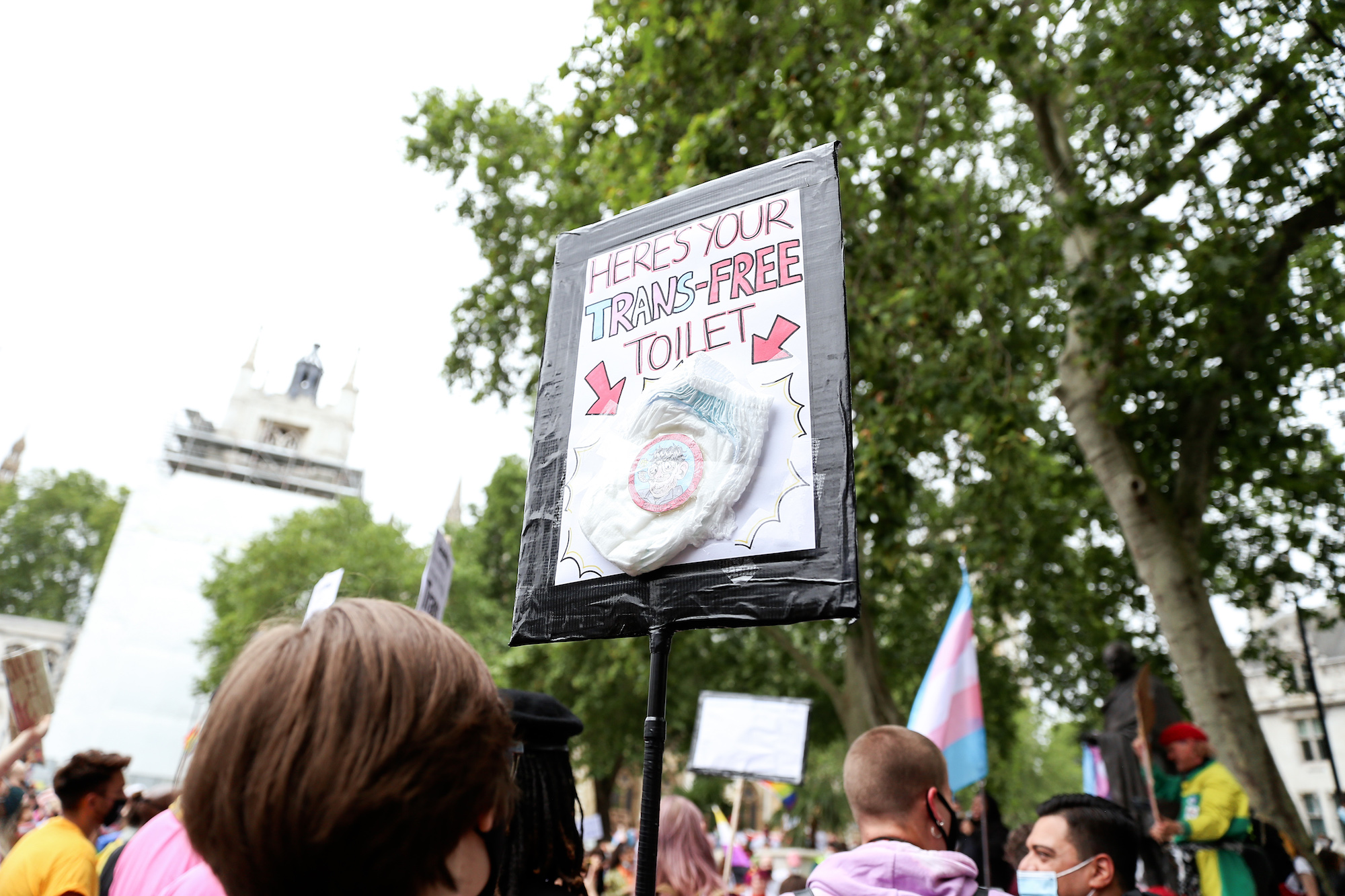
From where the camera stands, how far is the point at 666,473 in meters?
2.16

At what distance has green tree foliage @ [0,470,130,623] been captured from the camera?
179 feet

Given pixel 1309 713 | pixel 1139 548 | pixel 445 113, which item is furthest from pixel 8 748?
pixel 1309 713

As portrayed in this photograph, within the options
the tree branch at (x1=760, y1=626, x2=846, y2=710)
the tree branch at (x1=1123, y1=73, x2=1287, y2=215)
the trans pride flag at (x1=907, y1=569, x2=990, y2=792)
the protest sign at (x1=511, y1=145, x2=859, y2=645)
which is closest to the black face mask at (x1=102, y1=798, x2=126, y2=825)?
the protest sign at (x1=511, y1=145, x2=859, y2=645)

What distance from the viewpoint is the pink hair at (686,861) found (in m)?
3.98

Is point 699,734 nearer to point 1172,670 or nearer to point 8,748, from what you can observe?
point 8,748

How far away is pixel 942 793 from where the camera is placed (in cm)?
276

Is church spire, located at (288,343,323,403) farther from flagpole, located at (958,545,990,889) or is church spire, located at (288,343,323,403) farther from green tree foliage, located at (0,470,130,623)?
flagpole, located at (958,545,990,889)

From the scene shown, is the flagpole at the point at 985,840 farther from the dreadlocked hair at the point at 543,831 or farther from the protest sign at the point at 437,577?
the protest sign at the point at 437,577

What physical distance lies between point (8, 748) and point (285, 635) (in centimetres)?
428

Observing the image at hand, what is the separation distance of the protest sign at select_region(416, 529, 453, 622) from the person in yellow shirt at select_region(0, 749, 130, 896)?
1522 mm

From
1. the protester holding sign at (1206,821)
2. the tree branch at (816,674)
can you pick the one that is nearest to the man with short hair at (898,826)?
the protester holding sign at (1206,821)

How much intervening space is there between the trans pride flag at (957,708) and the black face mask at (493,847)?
13.3ft

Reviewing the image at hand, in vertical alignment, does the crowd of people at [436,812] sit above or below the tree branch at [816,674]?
below

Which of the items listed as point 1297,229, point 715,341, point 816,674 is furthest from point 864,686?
point 715,341
